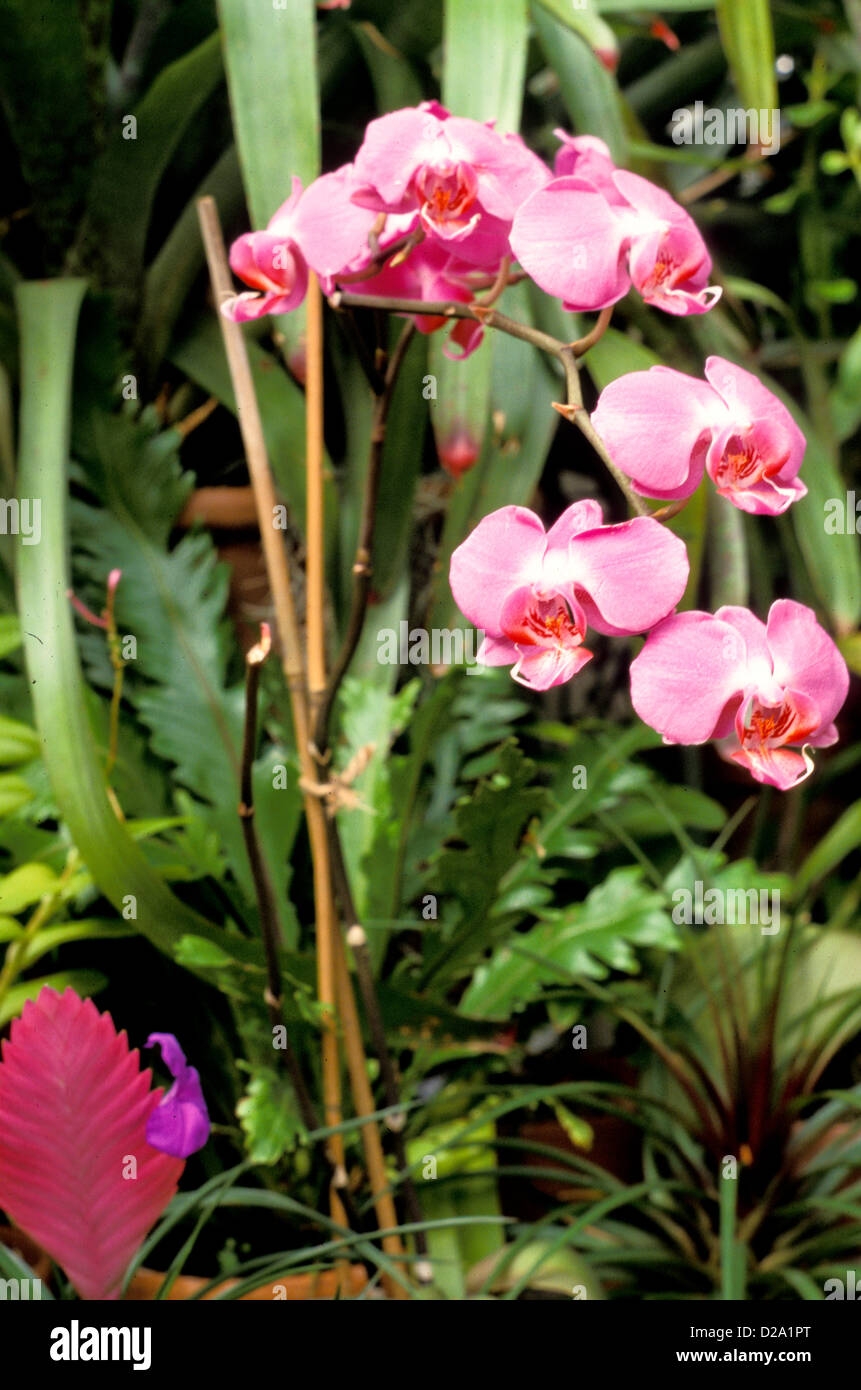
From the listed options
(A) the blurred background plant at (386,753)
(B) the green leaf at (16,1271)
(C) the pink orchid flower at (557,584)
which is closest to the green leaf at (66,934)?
(A) the blurred background plant at (386,753)

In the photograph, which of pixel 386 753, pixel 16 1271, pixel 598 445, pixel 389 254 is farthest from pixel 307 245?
pixel 16 1271

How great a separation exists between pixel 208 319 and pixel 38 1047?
0.39 meters

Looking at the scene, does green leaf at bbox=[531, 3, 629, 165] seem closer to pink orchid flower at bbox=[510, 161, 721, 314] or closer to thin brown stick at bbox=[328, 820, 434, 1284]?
pink orchid flower at bbox=[510, 161, 721, 314]

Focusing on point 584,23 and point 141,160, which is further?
point 141,160

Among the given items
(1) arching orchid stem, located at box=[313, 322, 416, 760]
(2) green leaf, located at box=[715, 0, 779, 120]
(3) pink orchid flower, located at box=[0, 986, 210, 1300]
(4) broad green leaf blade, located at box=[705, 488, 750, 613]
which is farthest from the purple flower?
(2) green leaf, located at box=[715, 0, 779, 120]

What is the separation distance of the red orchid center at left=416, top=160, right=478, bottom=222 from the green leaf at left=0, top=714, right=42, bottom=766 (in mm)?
258

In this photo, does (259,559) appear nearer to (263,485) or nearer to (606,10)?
(263,485)

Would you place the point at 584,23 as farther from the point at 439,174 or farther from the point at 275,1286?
the point at 275,1286

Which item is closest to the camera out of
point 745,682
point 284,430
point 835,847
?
point 745,682

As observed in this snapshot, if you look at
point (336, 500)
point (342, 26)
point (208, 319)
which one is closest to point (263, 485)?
point (336, 500)

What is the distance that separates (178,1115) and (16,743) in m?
0.16

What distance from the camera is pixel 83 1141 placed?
34 cm

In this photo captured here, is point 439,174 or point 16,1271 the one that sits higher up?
point 439,174

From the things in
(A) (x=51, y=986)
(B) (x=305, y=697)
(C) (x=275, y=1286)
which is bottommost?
(C) (x=275, y=1286)
